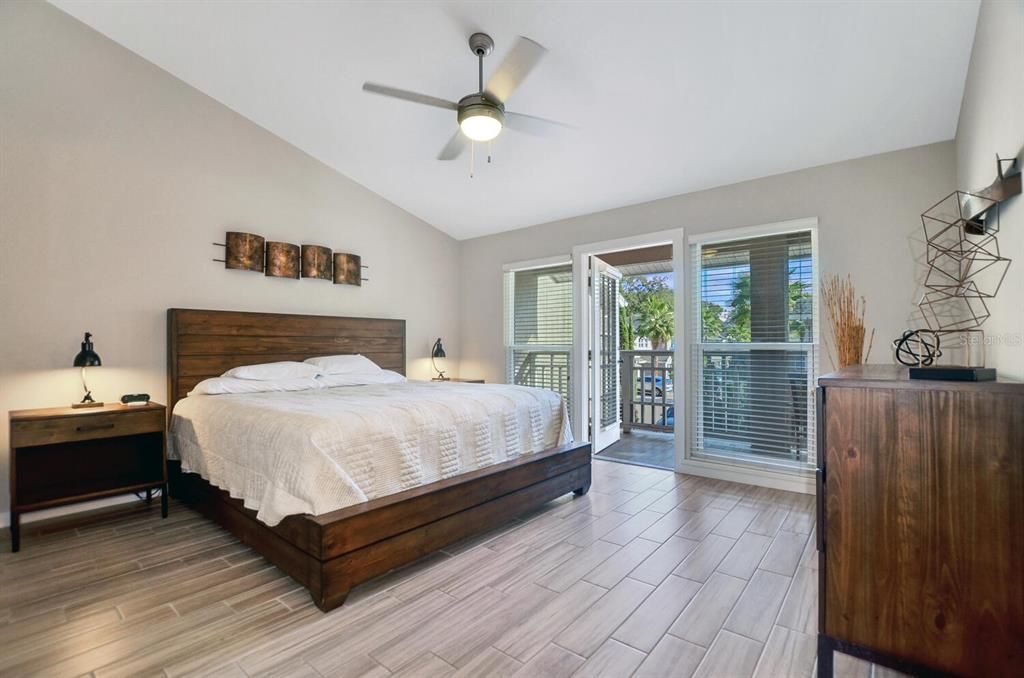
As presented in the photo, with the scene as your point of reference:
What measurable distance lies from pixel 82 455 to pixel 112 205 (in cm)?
171

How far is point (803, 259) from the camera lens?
3.61m

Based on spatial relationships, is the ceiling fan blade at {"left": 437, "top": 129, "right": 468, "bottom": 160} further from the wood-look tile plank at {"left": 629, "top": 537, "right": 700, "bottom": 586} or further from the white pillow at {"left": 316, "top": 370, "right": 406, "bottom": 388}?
the wood-look tile plank at {"left": 629, "top": 537, "right": 700, "bottom": 586}

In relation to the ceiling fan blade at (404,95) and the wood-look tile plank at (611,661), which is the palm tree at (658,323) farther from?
the wood-look tile plank at (611,661)

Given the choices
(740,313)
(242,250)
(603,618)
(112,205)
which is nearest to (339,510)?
(603,618)

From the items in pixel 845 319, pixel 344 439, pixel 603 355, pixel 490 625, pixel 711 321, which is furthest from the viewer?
pixel 603 355

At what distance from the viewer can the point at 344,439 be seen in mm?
2158

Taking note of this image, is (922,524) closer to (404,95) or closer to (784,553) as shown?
(784,553)

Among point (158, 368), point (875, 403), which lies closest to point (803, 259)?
point (875, 403)

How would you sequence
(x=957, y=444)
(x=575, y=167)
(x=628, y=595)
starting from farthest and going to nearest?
1. (x=575, y=167)
2. (x=628, y=595)
3. (x=957, y=444)

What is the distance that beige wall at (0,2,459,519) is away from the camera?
2922mm

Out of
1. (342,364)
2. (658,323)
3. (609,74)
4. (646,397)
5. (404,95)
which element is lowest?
(646,397)

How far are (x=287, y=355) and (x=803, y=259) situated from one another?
4266mm

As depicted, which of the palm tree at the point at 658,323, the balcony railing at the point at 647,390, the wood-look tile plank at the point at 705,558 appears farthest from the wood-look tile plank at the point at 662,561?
the palm tree at the point at 658,323

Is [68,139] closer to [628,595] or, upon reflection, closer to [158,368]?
[158,368]
